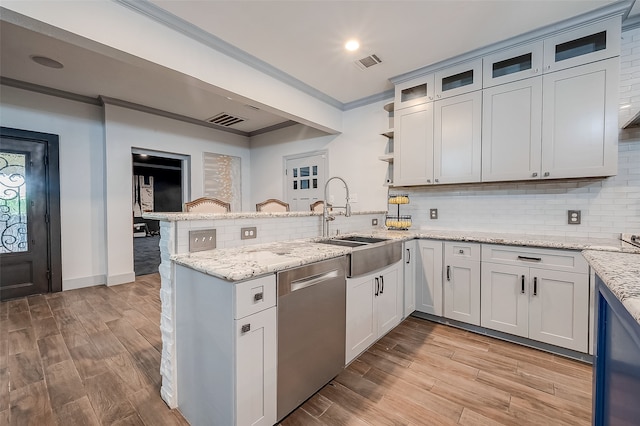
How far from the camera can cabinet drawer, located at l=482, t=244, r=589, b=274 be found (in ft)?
6.60

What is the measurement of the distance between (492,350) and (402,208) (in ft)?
5.90

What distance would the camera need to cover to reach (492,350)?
2.21m

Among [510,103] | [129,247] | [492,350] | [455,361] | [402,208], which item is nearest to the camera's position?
[455,361]

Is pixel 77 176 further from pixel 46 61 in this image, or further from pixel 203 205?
pixel 203 205

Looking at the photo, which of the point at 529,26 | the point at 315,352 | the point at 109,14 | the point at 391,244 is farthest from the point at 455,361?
the point at 109,14

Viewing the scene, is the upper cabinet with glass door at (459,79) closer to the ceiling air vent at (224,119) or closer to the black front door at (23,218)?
the ceiling air vent at (224,119)

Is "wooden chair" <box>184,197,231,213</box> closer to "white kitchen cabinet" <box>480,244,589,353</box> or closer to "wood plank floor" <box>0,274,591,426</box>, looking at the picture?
"wood plank floor" <box>0,274,591,426</box>

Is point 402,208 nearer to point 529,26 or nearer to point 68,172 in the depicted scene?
point 529,26

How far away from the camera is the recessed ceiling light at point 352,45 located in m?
2.52

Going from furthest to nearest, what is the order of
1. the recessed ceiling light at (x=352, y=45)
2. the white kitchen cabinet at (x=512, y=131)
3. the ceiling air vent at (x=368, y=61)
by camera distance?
the ceiling air vent at (x=368, y=61) → the recessed ceiling light at (x=352, y=45) → the white kitchen cabinet at (x=512, y=131)

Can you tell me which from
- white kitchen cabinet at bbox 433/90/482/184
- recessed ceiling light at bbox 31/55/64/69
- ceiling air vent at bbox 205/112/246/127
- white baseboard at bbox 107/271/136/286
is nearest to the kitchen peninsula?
white kitchen cabinet at bbox 433/90/482/184

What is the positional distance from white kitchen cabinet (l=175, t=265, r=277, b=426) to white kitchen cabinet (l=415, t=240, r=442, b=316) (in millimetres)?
1896

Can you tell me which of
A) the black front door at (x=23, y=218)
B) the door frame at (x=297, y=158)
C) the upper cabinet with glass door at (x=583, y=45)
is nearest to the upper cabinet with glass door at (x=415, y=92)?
the upper cabinet with glass door at (x=583, y=45)

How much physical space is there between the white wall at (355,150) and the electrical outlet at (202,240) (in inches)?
102
